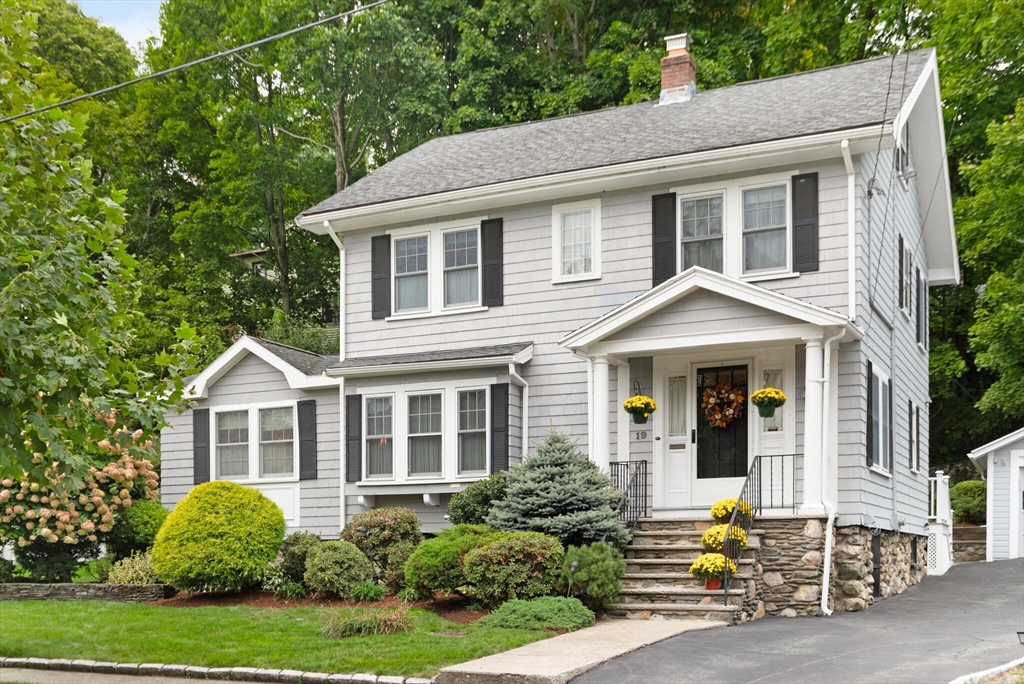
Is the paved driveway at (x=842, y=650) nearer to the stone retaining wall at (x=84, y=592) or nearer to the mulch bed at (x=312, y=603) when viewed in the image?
the mulch bed at (x=312, y=603)

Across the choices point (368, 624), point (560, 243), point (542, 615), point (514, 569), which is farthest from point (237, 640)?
point (560, 243)

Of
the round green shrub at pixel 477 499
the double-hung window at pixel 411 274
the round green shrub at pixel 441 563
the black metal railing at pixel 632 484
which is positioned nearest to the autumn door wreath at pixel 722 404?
the black metal railing at pixel 632 484

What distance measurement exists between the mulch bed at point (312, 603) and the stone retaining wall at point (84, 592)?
0.21 m

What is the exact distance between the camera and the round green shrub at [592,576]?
12711 millimetres

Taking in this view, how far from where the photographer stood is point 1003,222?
2450cm

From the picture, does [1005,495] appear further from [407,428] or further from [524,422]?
[407,428]

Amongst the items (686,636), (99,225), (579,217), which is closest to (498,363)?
(579,217)

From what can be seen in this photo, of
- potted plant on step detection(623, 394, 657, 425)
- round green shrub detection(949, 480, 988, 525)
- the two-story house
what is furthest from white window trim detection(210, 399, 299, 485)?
round green shrub detection(949, 480, 988, 525)

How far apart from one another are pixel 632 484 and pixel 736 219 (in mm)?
3991

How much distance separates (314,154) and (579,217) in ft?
55.0

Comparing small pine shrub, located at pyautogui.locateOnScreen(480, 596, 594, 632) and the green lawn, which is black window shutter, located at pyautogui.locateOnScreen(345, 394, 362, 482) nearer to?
the green lawn

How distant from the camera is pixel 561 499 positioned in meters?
13.9

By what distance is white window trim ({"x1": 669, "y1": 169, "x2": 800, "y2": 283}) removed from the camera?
50.3ft

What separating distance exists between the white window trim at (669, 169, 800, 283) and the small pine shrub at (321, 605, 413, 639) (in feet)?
22.2
